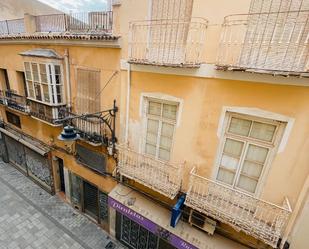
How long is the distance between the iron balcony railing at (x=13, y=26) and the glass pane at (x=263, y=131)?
11.2 m

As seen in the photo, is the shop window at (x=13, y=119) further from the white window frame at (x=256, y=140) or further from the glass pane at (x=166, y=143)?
the white window frame at (x=256, y=140)

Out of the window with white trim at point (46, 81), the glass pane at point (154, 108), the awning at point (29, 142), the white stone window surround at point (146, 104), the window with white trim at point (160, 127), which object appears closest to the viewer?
the white stone window surround at point (146, 104)

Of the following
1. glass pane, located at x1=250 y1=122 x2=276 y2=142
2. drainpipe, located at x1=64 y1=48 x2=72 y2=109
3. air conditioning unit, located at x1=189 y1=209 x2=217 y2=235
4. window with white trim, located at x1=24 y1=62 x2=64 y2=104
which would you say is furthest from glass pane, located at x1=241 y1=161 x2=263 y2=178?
window with white trim, located at x1=24 y1=62 x2=64 y2=104

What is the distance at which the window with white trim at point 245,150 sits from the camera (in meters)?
4.45

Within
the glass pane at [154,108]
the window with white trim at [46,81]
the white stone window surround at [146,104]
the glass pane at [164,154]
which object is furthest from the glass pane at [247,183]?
the window with white trim at [46,81]

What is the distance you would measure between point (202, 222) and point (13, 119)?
12246 millimetres

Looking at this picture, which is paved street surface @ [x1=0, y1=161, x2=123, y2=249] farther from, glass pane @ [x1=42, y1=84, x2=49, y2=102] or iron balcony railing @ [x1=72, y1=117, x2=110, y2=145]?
glass pane @ [x1=42, y1=84, x2=49, y2=102]

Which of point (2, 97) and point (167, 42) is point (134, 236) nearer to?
point (167, 42)

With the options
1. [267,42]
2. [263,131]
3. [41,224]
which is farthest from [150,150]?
[41,224]

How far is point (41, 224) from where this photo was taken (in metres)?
9.39

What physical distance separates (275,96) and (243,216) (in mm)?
2956


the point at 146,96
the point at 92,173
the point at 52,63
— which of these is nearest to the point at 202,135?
the point at 146,96

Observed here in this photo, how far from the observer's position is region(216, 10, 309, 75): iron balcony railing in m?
3.63

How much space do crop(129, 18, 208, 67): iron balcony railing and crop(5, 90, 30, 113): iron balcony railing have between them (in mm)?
7008
